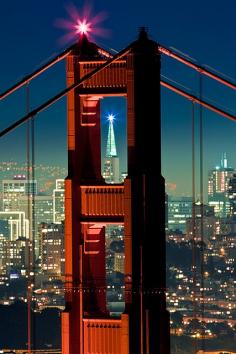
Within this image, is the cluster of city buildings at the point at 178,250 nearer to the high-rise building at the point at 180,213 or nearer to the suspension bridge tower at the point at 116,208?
the high-rise building at the point at 180,213

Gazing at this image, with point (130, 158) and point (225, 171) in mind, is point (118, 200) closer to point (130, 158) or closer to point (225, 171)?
point (130, 158)

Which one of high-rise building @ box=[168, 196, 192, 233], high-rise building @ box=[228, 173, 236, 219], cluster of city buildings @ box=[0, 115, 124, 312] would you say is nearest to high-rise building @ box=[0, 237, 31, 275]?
cluster of city buildings @ box=[0, 115, 124, 312]

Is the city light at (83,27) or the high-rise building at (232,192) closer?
the city light at (83,27)

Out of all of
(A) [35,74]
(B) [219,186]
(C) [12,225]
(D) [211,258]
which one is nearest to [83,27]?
(A) [35,74]

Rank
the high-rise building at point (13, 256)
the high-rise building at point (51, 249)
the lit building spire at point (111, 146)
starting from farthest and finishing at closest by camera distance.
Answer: the high-rise building at point (13, 256) < the high-rise building at point (51, 249) < the lit building spire at point (111, 146)

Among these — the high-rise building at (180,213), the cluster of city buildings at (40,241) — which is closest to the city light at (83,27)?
the cluster of city buildings at (40,241)

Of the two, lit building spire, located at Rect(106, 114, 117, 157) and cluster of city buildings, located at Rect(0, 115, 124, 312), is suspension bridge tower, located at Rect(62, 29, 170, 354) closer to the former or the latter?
lit building spire, located at Rect(106, 114, 117, 157)
